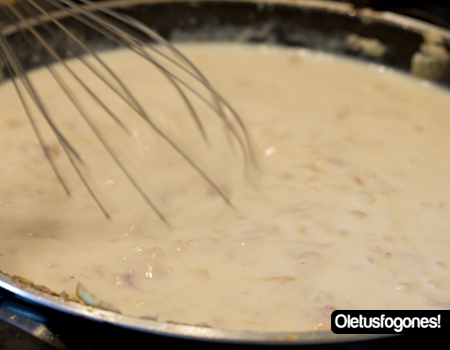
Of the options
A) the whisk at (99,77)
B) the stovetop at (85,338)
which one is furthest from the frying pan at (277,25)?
the stovetop at (85,338)

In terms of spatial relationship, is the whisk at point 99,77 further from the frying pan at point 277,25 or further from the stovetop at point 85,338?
the stovetop at point 85,338

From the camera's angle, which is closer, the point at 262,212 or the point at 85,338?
the point at 85,338

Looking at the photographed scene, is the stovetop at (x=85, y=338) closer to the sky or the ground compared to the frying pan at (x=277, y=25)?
closer to the ground

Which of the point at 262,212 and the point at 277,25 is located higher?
the point at 277,25

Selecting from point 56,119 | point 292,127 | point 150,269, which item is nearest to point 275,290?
point 150,269

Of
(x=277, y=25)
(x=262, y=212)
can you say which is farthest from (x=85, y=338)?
(x=277, y=25)

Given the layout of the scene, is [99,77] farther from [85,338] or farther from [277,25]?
[277,25]

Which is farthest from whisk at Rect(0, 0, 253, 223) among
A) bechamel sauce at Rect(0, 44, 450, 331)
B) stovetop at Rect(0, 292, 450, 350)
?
stovetop at Rect(0, 292, 450, 350)

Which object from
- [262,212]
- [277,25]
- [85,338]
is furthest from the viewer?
[277,25]

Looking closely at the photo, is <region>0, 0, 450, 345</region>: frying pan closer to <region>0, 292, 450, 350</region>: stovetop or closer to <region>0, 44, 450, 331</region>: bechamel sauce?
<region>0, 44, 450, 331</region>: bechamel sauce
